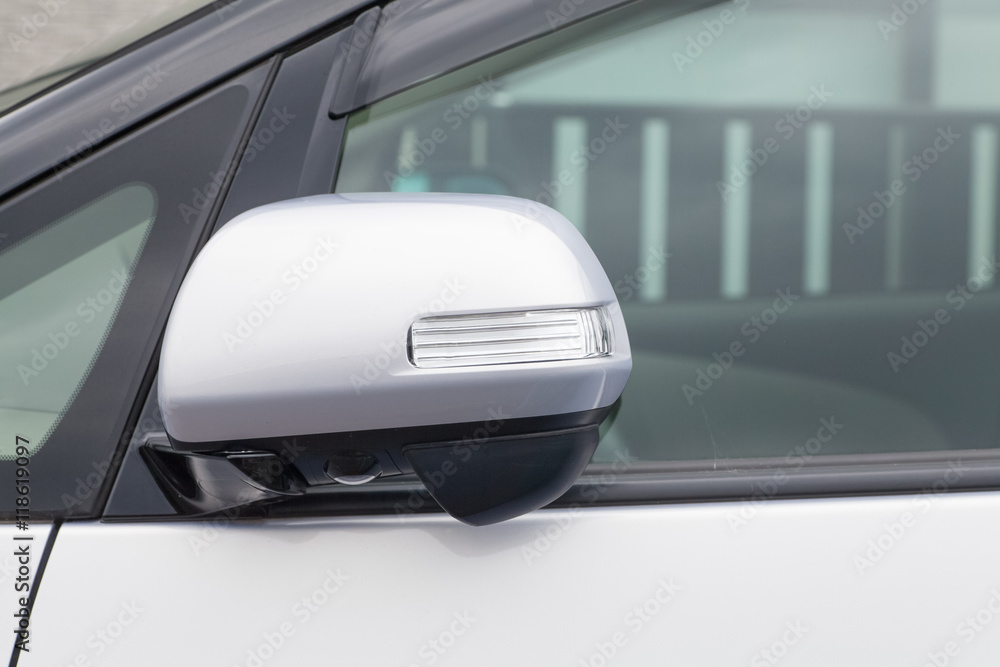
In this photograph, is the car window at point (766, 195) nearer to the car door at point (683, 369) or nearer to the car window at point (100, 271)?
the car door at point (683, 369)

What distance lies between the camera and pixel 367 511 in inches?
35.1

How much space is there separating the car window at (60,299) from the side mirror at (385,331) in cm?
23

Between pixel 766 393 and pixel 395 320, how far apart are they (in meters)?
0.53

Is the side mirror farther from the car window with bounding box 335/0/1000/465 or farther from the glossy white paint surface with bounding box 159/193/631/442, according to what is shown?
the car window with bounding box 335/0/1000/465

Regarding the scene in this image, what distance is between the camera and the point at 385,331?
721 millimetres

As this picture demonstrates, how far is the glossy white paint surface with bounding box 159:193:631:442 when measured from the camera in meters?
0.72

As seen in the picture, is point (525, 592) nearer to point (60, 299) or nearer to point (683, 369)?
point (683, 369)

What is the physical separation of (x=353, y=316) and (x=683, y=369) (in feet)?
1.59

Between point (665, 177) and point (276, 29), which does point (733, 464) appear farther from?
point (276, 29)

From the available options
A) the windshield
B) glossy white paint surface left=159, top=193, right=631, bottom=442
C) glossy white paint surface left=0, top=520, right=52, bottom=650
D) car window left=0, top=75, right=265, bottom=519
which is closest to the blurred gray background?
the windshield

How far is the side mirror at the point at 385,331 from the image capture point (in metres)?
0.72

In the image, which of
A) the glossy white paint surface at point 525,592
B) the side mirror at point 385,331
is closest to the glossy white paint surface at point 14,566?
the glossy white paint surface at point 525,592

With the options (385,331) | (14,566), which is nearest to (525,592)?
(385,331)

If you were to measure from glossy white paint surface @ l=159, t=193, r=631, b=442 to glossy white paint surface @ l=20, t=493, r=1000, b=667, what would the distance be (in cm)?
18
